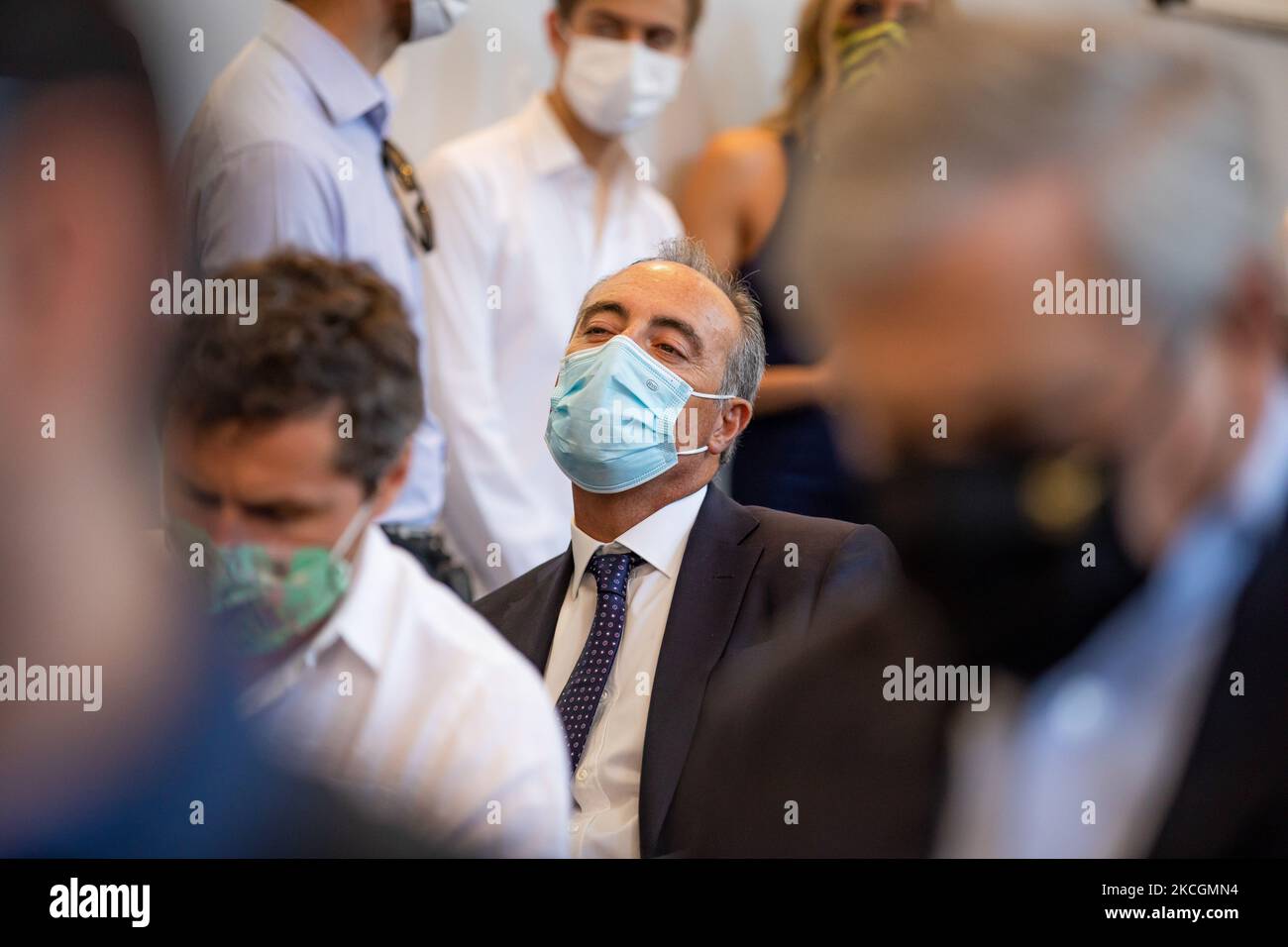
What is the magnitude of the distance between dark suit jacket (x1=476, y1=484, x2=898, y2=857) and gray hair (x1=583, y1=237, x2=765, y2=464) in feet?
0.54

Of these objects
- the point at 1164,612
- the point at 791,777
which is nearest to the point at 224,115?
the point at 791,777

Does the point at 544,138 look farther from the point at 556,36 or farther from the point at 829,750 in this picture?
the point at 829,750

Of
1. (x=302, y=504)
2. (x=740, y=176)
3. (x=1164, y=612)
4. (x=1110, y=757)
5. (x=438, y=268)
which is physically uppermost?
(x=740, y=176)

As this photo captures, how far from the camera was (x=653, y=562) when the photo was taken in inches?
75.2

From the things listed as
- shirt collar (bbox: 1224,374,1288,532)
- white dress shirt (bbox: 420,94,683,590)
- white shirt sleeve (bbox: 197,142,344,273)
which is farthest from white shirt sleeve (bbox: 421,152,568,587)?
shirt collar (bbox: 1224,374,1288,532)

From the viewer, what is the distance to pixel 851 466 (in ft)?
6.77

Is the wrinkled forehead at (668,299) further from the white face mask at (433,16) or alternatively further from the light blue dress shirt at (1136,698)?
the light blue dress shirt at (1136,698)

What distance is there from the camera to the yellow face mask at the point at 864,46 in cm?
204

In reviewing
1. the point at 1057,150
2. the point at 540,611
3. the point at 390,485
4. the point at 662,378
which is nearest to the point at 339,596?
the point at 390,485

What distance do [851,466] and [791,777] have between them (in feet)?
1.64

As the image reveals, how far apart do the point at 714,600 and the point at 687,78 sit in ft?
2.72

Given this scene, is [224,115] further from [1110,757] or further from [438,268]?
[1110,757]

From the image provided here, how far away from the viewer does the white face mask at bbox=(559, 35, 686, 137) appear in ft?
6.99

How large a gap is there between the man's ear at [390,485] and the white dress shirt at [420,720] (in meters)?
0.04
